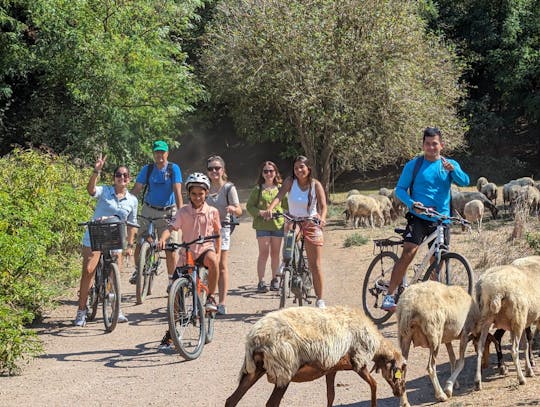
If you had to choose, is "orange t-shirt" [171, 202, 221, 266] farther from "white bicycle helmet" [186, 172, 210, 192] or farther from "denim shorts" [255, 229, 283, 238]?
"denim shorts" [255, 229, 283, 238]

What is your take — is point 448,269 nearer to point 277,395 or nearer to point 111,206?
point 277,395

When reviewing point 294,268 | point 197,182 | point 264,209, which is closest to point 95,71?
point 264,209

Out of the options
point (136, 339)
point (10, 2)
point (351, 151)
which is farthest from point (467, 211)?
point (10, 2)

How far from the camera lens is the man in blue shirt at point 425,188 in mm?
9180

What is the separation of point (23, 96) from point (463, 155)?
64.9ft

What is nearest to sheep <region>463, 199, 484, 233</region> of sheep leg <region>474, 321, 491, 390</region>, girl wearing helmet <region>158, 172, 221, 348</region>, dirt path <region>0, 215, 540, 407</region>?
dirt path <region>0, 215, 540, 407</region>

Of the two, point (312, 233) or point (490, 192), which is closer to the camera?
point (312, 233)

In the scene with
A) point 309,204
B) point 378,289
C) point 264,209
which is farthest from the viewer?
point 264,209

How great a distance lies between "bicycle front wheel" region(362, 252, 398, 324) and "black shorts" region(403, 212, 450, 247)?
0.66 meters

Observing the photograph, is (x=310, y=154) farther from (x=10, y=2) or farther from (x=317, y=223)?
(x=317, y=223)

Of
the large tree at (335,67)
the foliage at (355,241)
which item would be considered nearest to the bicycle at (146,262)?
the foliage at (355,241)

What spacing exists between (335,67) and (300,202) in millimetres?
16029

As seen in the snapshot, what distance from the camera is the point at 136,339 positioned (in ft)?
32.3

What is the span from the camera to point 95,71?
2227cm
